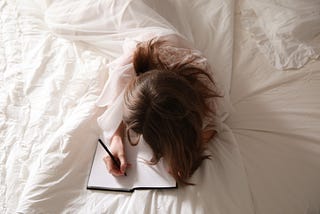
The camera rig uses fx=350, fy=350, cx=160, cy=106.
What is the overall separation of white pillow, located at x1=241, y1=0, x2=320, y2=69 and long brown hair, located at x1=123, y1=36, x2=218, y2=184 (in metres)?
0.33

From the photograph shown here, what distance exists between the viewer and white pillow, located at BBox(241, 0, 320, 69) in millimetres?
1103

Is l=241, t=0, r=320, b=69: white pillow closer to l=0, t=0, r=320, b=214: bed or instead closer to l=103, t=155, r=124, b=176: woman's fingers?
l=0, t=0, r=320, b=214: bed

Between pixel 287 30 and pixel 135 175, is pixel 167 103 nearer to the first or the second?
pixel 135 175

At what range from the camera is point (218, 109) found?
964 millimetres

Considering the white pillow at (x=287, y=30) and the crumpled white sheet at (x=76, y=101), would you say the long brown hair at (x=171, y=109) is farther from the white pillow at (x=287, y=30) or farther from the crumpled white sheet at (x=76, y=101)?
the white pillow at (x=287, y=30)

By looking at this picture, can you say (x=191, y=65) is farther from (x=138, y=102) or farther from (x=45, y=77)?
(x=45, y=77)

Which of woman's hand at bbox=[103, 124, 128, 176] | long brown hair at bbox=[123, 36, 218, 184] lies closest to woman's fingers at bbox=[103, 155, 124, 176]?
woman's hand at bbox=[103, 124, 128, 176]

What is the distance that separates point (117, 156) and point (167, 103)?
10.5 inches

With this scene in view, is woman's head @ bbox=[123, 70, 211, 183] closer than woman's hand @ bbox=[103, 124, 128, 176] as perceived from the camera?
Yes

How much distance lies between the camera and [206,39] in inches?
45.2

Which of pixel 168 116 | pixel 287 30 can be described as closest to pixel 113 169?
pixel 168 116

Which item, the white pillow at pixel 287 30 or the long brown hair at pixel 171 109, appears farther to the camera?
the white pillow at pixel 287 30

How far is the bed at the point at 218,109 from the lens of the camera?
2.89 feet

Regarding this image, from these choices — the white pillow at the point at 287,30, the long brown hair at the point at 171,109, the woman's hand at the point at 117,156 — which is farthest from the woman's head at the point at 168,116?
the white pillow at the point at 287,30
